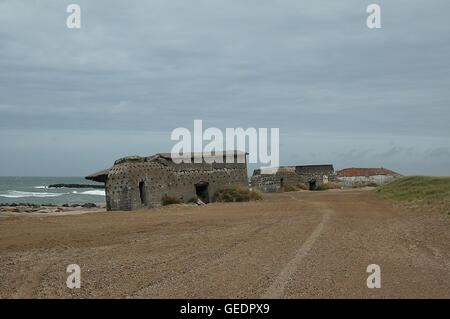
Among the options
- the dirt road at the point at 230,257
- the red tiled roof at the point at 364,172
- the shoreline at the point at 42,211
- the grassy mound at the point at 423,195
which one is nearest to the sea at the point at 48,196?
the shoreline at the point at 42,211

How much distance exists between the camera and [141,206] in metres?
23.3

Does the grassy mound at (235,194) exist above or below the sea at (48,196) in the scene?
above

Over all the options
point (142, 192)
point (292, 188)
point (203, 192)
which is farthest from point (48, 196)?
point (142, 192)

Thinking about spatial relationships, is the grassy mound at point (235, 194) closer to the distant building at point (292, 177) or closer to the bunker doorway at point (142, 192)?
the bunker doorway at point (142, 192)

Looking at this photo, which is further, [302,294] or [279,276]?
[279,276]

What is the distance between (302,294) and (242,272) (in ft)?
5.42

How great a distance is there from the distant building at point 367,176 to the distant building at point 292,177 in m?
5.79

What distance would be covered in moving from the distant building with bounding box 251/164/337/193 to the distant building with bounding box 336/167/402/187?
19.0ft

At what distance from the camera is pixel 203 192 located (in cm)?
2842

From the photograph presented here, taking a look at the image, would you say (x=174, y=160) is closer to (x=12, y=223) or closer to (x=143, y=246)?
(x=12, y=223)

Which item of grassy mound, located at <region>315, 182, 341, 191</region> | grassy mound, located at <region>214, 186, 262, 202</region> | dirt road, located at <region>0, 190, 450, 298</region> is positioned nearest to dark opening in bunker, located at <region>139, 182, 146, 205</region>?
grassy mound, located at <region>214, 186, 262, 202</region>

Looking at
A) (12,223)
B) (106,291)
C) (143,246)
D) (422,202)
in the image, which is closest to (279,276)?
(106,291)

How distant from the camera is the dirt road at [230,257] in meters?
7.16

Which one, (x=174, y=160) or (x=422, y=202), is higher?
(x=174, y=160)
